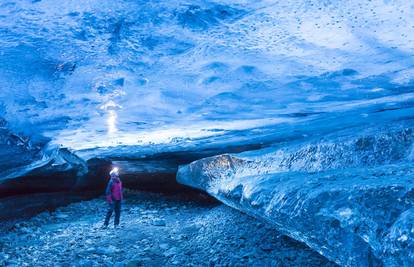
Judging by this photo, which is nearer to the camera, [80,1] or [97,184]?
[80,1]

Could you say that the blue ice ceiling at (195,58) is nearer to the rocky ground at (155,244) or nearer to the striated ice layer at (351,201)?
the striated ice layer at (351,201)

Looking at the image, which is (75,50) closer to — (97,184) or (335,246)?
(335,246)

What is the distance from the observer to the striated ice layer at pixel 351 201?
2182 mm

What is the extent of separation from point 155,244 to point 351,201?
4381 mm

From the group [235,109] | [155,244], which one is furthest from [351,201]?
[155,244]

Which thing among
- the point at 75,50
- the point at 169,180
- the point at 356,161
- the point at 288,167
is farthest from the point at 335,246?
the point at 169,180

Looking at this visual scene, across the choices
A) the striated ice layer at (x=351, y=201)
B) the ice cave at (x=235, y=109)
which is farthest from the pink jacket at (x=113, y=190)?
the striated ice layer at (x=351, y=201)

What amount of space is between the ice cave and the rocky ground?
4 cm

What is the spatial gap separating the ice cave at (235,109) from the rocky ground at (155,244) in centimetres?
4

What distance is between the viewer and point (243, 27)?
381cm

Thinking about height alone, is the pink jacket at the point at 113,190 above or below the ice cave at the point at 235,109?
below

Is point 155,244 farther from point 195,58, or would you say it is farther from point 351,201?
point 351,201

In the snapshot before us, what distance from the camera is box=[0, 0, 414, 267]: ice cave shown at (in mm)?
3256

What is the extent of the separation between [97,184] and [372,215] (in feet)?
51.6
